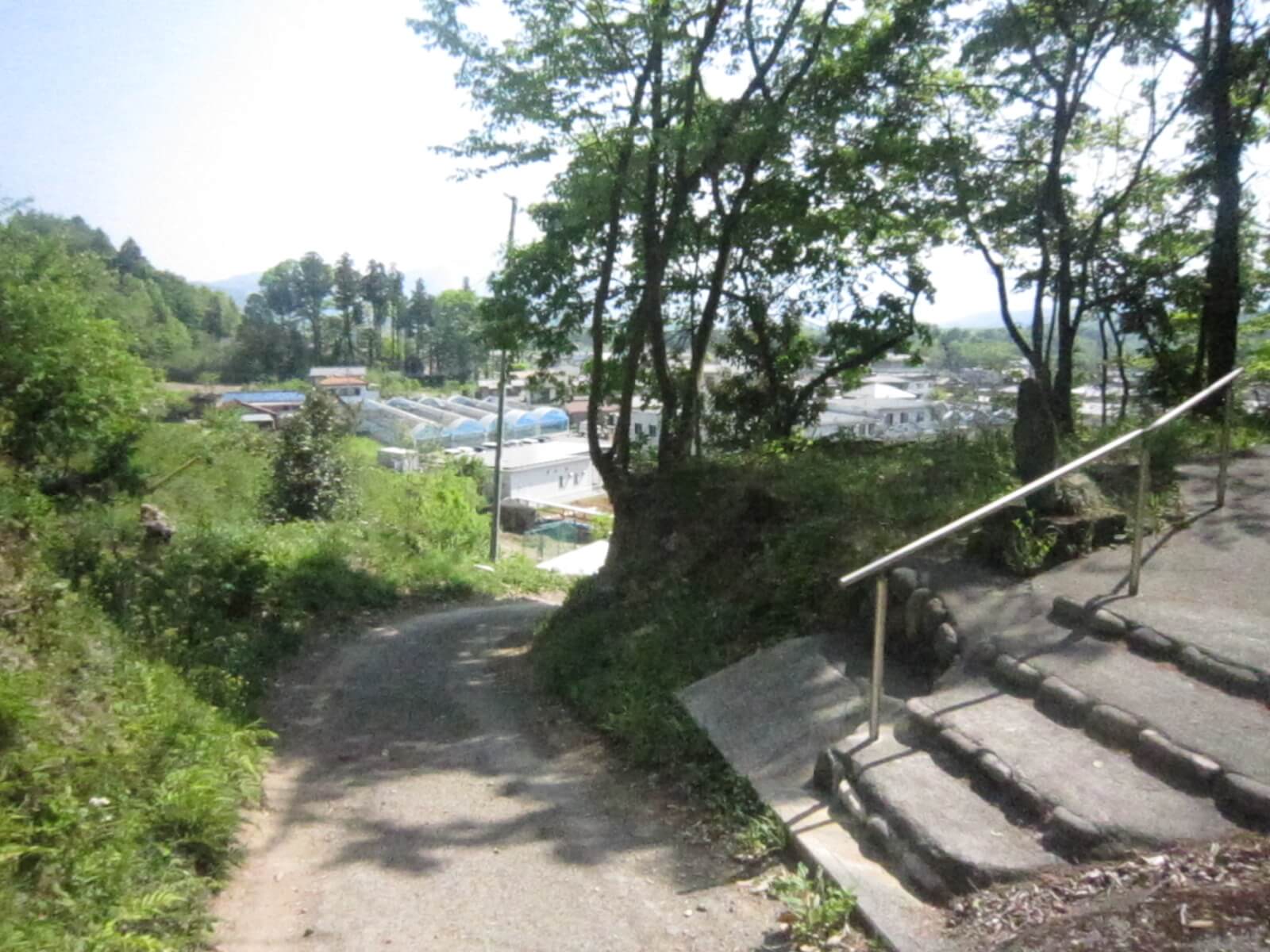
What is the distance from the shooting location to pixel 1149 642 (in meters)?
5.21

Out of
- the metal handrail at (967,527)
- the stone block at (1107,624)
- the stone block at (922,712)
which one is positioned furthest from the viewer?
the stone block at (1107,624)

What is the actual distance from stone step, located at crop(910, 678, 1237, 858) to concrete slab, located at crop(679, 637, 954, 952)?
2.01 ft

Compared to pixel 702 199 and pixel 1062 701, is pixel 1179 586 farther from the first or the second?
pixel 702 199

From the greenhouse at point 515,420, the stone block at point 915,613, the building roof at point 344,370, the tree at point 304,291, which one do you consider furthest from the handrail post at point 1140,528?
the tree at point 304,291

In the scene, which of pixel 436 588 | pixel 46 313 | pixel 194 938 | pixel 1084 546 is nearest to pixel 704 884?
pixel 194 938

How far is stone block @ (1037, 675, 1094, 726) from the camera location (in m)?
4.67

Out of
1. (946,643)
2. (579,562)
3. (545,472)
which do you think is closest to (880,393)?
(579,562)

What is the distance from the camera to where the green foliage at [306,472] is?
784 inches

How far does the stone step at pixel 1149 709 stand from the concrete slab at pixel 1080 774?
0.24ft

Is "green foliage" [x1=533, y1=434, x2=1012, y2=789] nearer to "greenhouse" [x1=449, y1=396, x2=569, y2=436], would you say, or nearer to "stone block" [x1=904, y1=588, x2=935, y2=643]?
"stone block" [x1=904, y1=588, x2=935, y2=643]

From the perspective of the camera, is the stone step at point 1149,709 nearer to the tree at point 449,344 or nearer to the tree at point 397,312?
the tree at point 449,344

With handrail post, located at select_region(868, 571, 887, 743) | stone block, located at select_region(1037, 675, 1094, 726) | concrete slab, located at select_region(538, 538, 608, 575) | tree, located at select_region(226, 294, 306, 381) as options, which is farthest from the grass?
tree, located at select_region(226, 294, 306, 381)

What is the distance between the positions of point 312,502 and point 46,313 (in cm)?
634

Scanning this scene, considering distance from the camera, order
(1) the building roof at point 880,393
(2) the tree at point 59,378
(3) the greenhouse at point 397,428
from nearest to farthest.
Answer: (2) the tree at point 59,378, (1) the building roof at point 880,393, (3) the greenhouse at point 397,428
